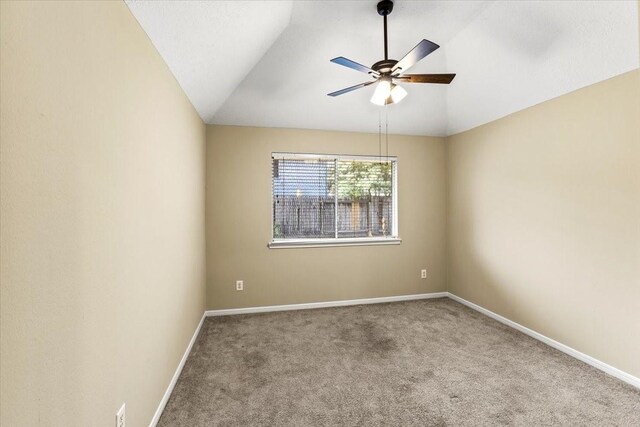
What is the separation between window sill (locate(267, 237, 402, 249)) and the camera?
3.74 m

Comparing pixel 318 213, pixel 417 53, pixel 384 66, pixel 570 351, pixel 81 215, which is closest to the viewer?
pixel 81 215

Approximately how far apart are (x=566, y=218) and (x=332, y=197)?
8.08ft

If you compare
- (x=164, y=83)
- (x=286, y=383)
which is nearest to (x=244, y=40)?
(x=164, y=83)

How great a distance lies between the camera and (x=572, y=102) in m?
2.60

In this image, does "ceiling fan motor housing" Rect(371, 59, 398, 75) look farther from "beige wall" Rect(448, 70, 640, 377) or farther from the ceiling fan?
"beige wall" Rect(448, 70, 640, 377)

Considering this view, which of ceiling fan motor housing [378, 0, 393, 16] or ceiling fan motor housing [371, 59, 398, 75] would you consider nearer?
ceiling fan motor housing [371, 59, 398, 75]

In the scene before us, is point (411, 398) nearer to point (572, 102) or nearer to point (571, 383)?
point (571, 383)

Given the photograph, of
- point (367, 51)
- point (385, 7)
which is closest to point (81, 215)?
point (385, 7)

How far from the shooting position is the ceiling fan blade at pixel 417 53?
1.70 meters

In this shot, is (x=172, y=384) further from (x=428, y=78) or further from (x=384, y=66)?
(x=428, y=78)

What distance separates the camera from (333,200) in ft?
13.2

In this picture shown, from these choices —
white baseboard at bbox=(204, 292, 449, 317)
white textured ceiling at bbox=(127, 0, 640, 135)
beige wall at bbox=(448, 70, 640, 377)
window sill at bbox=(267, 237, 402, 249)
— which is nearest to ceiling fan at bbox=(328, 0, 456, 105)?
white textured ceiling at bbox=(127, 0, 640, 135)

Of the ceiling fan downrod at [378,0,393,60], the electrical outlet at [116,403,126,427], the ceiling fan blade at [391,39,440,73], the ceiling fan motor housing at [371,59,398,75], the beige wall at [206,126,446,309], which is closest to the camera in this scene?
the electrical outlet at [116,403,126,427]

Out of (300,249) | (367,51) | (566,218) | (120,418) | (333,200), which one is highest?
(367,51)
